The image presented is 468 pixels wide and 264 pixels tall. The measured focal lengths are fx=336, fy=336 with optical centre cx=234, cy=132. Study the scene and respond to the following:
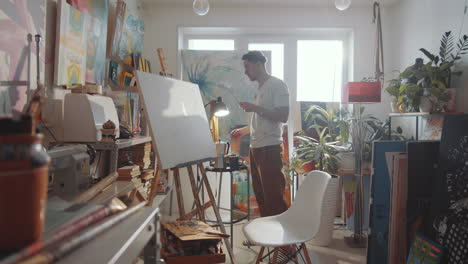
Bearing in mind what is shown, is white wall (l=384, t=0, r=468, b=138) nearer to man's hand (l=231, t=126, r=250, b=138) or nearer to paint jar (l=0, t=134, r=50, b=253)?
man's hand (l=231, t=126, r=250, b=138)

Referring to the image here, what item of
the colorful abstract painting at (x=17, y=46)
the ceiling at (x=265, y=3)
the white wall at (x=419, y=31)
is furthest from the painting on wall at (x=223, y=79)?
the colorful abstract painting at (x=17, y=46)

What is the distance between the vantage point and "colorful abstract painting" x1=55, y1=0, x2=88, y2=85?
6.46ft

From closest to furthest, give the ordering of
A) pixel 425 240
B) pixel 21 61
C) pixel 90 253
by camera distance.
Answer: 1. pixel 90 253
2. pixel 21 61
3. pixel 425 240

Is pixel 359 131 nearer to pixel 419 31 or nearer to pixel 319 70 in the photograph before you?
pixel 419 31

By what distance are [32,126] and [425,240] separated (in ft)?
7.32

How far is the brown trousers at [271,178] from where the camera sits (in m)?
2.70

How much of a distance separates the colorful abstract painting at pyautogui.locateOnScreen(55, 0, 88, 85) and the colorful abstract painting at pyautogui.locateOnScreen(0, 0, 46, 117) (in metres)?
0.18

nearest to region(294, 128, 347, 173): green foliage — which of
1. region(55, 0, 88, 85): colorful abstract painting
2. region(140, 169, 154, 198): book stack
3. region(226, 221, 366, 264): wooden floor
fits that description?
region(226, 221, 366, 264): wooden floor

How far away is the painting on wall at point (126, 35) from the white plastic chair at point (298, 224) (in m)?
1.85

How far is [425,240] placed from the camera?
206cm

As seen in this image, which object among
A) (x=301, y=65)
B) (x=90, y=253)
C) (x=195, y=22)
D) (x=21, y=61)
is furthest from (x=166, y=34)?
(x=90, y=253)

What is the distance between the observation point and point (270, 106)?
110 inches

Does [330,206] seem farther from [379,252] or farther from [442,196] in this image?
[442,196]

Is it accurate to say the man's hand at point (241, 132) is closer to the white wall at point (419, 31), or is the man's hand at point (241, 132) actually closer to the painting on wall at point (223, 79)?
the painting on wall at point (223, 79)
